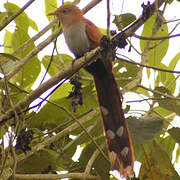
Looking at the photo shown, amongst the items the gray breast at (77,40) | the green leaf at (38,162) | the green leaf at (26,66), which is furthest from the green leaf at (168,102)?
the green leaf at (26,66)

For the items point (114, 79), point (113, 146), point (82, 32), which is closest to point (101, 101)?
point (114, 79)

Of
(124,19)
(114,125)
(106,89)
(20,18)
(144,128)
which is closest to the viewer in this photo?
(144,128)

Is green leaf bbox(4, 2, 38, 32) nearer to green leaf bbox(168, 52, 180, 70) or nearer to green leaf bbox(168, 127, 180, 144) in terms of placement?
green leaf bbox(168, 52, 180, 70)

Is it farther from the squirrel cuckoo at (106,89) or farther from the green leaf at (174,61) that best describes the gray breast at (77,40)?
the green leaf at (174,61)

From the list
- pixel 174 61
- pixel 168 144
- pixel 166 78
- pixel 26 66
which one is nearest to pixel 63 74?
pixel 26 66

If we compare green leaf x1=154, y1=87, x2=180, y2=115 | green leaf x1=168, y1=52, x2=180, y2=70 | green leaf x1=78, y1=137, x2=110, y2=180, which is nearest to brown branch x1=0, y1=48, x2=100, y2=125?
green leaf x1=78, y1=137, x2=110, y2=180

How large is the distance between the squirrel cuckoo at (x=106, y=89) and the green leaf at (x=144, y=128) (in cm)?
25

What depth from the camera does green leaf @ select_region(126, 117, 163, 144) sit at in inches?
81.5

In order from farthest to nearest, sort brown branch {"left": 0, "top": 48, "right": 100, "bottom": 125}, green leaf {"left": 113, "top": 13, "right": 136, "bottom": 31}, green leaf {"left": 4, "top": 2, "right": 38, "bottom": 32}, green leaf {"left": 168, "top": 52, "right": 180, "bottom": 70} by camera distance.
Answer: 1. green leaf {"left": 168, "top": 52, "right": 180, "bottom": 70}
2. green leaf {"left": 4, "top": 2, "right": 38, "bottom": 32}
3. green leaf {"left": 113, "top": 13, "right": 136, "bottom": 31}
4. brown branch {"left": 0, "top": 48, "right": 100, "bottom": 125}

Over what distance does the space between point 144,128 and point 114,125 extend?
1.38 feet

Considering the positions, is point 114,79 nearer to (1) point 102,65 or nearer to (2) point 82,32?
(1) point 102,65

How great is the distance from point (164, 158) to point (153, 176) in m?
0.14

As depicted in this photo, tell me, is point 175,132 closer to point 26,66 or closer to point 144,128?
point 144,128

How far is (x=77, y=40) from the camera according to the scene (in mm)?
2732
